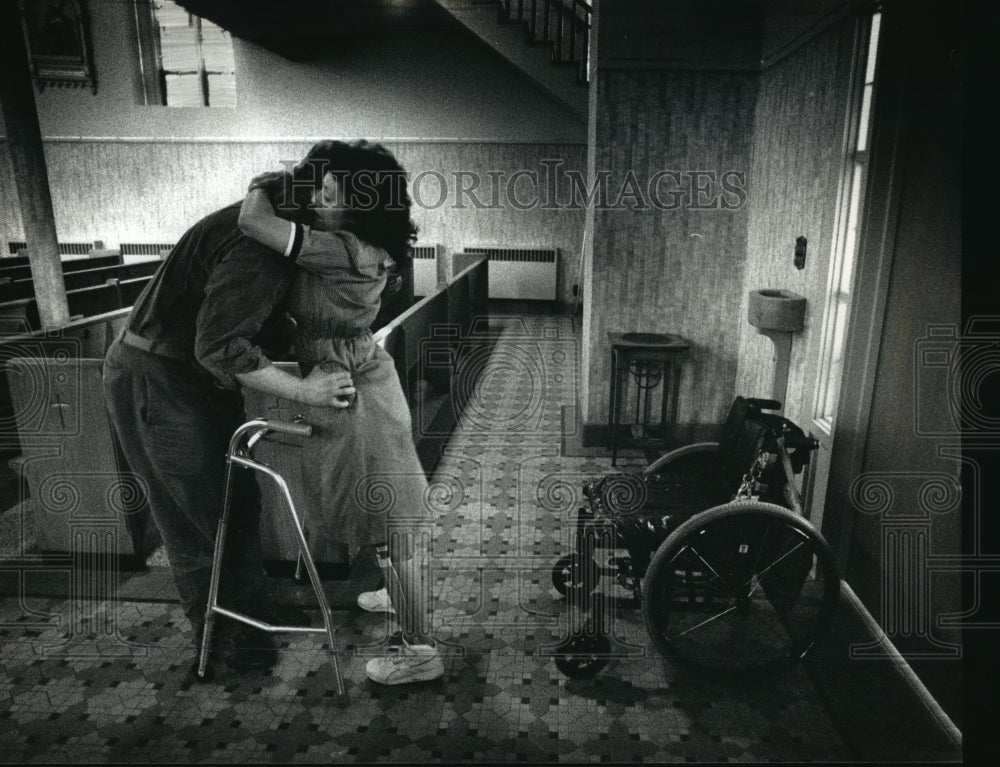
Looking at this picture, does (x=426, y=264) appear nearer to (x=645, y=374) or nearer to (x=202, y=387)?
(x=645, y=374)

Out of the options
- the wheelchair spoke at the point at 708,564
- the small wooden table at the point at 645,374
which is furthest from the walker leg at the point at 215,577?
the small wooden table at the point at 645,374

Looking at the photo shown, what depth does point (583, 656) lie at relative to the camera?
2.29 m

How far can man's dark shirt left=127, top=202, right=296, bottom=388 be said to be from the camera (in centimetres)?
195

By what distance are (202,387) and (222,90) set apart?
9.45 m

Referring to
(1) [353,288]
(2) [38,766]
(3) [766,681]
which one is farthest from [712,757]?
(2) [38,766]

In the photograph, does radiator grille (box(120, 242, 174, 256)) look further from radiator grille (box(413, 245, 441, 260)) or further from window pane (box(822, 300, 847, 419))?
window pane (box(822, 300, 847, 419))

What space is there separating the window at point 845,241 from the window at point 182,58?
9245 millimetres

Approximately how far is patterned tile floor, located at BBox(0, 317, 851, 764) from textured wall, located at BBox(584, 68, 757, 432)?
6.62 feet

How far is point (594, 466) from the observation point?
421 centimetres

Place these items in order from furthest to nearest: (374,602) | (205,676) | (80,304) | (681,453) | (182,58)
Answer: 1. (182,58)
2. (80,304)
3. (681,453)
4. (374,602)
5. (205,676)

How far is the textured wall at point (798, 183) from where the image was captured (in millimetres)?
2949

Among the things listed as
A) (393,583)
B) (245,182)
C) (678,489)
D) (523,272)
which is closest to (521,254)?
(523,272)

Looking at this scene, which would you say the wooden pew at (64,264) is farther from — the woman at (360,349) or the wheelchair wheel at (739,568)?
the wheelchair wheel at (739,568)

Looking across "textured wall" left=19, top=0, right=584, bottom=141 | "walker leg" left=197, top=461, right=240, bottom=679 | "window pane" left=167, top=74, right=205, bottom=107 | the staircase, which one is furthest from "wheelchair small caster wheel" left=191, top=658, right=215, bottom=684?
"window pane" left=167, top=74, right=205, bottom=107
